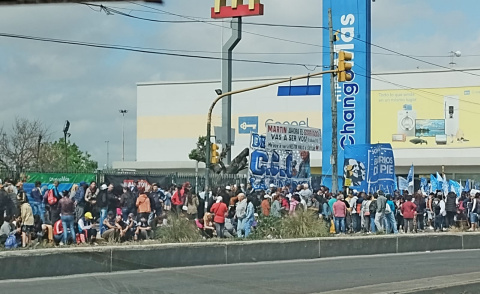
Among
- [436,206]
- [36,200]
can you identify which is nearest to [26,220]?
[36,200]

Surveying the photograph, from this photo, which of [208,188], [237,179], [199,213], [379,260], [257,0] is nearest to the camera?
[379,260]

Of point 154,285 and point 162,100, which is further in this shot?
point 162,100

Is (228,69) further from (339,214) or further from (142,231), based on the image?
(142,231)

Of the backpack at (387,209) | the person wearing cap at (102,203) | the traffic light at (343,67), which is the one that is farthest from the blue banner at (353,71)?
the person wearing cap at (102,203)

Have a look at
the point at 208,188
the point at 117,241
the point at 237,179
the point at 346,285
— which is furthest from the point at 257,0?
the point at 346,285

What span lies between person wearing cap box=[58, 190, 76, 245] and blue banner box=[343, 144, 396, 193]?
50.9 feet

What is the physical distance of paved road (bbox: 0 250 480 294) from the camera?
1173 centimetres

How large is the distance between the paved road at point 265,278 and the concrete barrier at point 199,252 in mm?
275

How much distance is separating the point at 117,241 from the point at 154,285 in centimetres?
595

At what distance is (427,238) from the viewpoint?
20062 millimetres

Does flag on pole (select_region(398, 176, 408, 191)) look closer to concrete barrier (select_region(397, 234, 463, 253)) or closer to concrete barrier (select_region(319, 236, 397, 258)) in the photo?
concrete barrier (select_region(397, 234, 463, 253))

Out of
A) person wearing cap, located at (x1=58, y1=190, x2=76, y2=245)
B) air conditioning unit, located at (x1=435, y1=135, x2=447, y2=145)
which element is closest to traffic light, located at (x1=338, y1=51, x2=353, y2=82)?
person wearing cap, located at (x1=58, y1=190, x2=76, y2=245)

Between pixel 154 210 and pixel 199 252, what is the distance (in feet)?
16.4

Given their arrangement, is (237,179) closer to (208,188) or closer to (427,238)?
(208,188)
